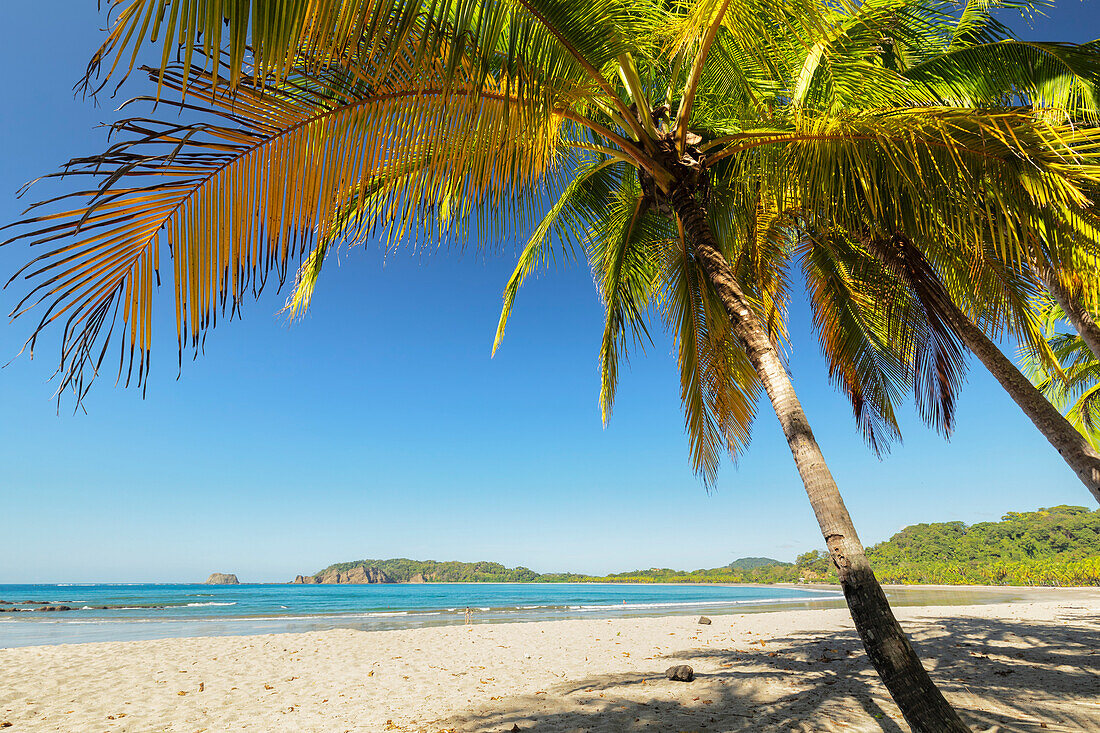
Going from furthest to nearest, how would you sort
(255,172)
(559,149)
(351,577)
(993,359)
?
(351,577), (993,359), (559,149), (255,172)

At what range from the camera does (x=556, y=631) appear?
12625 mm

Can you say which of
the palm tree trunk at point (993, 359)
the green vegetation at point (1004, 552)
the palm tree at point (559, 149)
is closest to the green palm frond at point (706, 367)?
the palm tree at point (559, 149)

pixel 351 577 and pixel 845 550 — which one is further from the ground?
pixel 845 550

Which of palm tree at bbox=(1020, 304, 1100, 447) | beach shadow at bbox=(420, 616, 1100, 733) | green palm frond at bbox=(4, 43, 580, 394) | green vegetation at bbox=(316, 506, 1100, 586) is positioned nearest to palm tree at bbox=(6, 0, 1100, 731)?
green palm frond at bbox=(4, 43, 580, 394)

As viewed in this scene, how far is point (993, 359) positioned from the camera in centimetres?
493

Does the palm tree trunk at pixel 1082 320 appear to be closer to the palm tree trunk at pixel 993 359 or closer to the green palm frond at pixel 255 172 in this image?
the palm tree trunk at pixel 993 359

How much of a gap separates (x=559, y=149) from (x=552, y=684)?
6.01m

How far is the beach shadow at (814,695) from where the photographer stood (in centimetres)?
408

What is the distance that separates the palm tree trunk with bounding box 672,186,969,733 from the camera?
2660mm

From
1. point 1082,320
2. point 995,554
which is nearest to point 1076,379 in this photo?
point 1082,320

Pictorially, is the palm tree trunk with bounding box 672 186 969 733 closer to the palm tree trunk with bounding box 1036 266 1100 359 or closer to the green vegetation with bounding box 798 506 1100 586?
the palm tree trunk with bounding box 1036 266 1100 359

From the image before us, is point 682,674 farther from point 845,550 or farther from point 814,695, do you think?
point 845,550

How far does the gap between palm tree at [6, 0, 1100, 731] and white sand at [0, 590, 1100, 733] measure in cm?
242

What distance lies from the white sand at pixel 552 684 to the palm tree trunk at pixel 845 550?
164 cm
